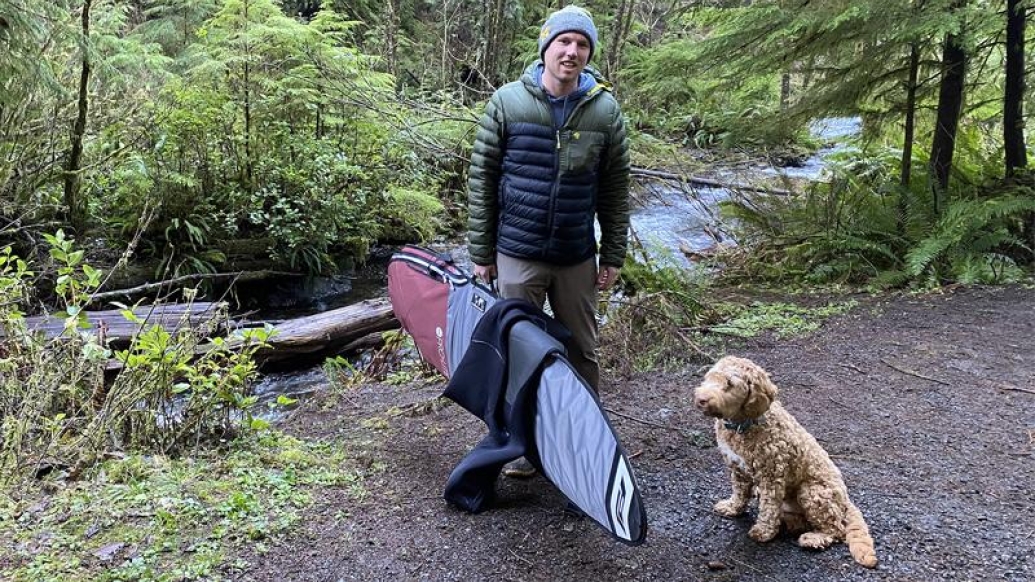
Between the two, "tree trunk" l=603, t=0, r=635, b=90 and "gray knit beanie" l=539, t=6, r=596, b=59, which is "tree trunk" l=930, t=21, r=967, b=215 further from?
"tree trunk" l=603, t=0, r=635, b=90

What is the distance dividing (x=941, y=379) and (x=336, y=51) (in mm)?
8242

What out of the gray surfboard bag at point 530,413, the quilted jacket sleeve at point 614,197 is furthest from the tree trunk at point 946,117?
the gray surfboard bag at point 530,413

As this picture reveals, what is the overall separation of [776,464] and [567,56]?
1978mm

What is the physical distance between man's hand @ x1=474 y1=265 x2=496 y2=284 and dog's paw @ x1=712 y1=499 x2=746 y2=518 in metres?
1.59

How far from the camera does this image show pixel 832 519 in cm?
278

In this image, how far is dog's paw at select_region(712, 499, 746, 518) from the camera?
10.1 feet

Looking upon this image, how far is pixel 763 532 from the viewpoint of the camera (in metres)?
2.85

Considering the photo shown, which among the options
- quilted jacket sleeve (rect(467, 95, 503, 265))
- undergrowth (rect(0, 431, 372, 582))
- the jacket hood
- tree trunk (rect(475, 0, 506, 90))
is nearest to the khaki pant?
quilted jacket sleeve (rect(467, 95, 503, 265))

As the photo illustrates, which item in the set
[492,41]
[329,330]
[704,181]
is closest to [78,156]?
[329,330]

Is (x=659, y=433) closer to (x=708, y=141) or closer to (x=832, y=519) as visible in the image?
(x=832, y=519)

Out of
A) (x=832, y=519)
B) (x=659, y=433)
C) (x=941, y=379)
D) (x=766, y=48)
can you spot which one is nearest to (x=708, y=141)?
(x=766, y=48)

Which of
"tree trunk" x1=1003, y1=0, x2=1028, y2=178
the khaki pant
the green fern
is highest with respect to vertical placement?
"tree trunk" x1=1003, y1=0, x2=1028, y2=178

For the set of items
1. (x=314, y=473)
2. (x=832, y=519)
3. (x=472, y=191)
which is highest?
(x=472, y=191)

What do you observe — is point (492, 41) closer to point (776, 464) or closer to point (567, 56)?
point (567, 56)
